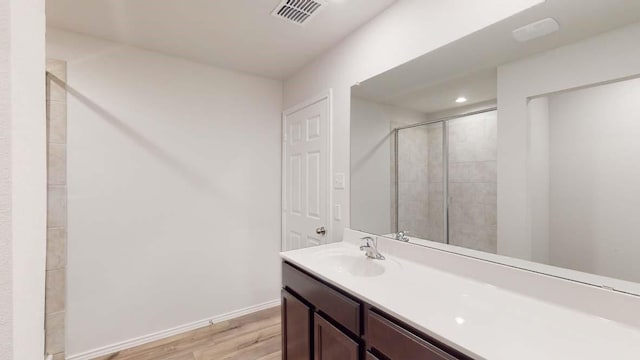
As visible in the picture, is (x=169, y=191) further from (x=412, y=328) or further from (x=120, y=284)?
(x=412, y=328)

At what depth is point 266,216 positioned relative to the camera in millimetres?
2838

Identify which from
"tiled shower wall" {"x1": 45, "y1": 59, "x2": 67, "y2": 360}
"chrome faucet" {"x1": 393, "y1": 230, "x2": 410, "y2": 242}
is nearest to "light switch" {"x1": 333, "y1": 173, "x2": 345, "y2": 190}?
"chrome faucet" {"x1": 393, "y1": 230, "x2": 410, "y2": 242}

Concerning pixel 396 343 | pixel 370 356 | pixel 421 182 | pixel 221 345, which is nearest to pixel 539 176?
pixel 421 182

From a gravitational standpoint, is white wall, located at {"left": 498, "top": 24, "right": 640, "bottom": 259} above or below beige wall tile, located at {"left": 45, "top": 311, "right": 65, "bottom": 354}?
above

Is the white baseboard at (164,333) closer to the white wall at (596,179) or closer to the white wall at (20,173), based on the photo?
the white wall at (20,173)

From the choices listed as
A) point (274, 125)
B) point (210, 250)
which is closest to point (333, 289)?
point (210, 250)

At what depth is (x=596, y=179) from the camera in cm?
99

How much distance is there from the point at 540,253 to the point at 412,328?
0.65m

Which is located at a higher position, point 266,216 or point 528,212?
point 528,212

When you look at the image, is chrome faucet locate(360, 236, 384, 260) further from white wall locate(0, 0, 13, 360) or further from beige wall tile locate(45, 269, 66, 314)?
beige wall tile locate(45, 269, 66, 314)

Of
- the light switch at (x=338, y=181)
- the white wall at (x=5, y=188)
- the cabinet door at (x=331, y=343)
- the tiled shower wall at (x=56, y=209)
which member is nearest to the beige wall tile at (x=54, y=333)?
the tiled shower wall at (x=56, y=209)

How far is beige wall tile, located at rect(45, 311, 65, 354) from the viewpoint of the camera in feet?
6.12

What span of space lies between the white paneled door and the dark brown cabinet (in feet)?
2.49

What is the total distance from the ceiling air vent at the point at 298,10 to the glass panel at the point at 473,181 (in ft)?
3.61
